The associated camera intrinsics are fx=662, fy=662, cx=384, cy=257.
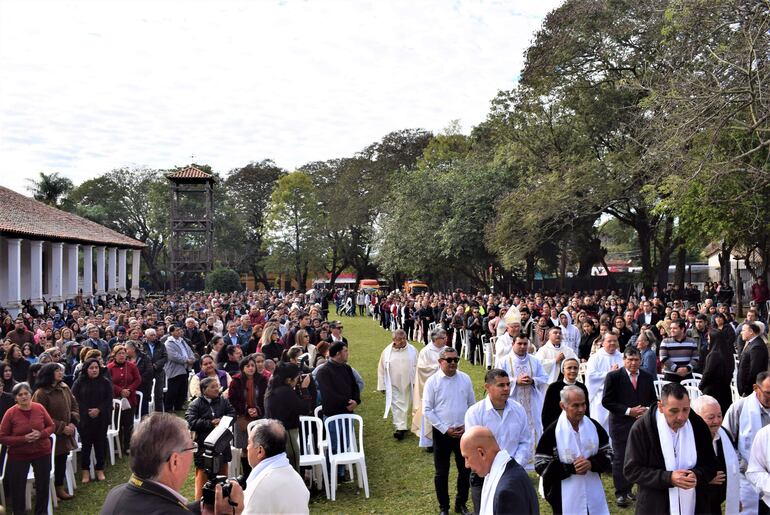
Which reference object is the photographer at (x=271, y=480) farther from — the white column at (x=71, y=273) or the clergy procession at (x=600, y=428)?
the white column at (x=71, y=273)

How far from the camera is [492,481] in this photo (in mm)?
3615

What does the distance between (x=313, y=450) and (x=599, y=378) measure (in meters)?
3.52

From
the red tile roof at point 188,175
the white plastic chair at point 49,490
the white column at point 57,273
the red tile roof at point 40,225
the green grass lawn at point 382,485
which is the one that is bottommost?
the green grass lawn at point 382,485

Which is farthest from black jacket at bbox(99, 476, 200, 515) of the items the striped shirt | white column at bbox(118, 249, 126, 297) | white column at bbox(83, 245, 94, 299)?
white column at bbox(118, 249, 126, 297)

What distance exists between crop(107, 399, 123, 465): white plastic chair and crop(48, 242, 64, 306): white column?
2775cm

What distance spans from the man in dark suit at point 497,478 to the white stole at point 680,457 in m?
1.48

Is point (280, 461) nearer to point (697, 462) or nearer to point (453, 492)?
point (697, 462)

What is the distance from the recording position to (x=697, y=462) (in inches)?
181

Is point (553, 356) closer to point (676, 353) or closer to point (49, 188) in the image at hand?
point (676, 353)

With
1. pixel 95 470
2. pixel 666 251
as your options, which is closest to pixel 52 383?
pixel 95 470

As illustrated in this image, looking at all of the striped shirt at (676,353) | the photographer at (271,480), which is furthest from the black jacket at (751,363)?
the photographer at (271,480)

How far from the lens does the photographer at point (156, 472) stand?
2758 millimetres

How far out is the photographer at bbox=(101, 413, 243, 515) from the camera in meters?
2.76

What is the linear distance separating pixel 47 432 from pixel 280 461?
3.90 meters
